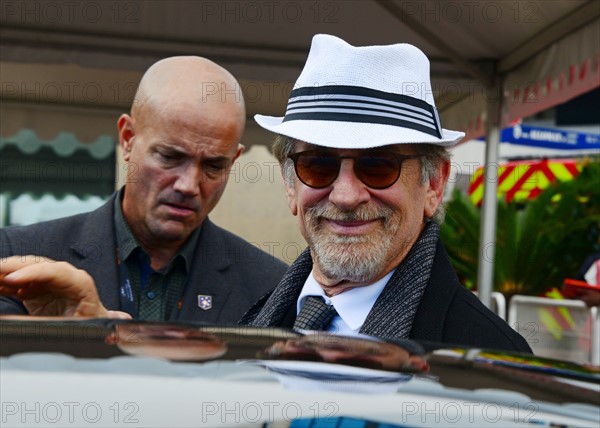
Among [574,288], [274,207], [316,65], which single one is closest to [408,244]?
[316,65]

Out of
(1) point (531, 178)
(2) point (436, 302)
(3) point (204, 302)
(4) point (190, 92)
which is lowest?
(3) point (204, 302)

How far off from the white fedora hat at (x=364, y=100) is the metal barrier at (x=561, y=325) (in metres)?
5.03

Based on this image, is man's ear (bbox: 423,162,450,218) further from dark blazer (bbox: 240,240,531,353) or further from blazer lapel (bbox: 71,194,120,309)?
blazer lapel (bbox: 71,194,120,309)

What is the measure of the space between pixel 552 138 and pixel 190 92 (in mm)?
23022

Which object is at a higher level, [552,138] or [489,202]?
[552,138]

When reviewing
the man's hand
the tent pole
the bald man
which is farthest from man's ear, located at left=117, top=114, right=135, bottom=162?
the tent pole

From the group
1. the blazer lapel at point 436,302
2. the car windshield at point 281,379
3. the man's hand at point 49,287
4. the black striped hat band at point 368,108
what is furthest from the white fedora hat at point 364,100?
the car windshield at point 281,379

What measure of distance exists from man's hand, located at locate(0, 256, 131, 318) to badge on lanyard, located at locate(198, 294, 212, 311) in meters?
1.21

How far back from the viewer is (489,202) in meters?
6.54

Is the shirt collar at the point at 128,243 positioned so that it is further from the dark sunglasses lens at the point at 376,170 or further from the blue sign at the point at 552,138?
the blue sign at the point at 552,138

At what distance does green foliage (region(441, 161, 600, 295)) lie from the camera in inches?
625

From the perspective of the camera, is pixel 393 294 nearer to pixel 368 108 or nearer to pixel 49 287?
pixel 368 108

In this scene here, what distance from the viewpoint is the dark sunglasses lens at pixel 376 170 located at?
7.30 feet

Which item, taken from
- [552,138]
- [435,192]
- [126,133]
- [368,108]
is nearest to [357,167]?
[368,108]
